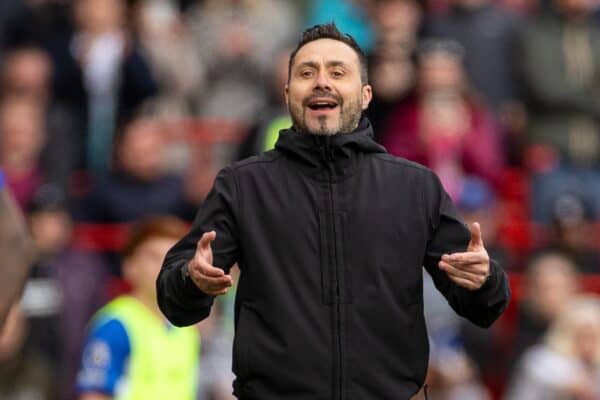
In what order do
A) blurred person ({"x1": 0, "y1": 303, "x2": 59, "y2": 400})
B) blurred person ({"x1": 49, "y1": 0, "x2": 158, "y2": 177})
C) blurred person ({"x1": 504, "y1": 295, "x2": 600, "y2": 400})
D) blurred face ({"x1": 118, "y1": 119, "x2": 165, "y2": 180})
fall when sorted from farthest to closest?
blurred person ({"x1": 49, "y1": 0, "x2": 158, "y2": 177}) < blurred face ({"x1": 118, "y1": 119, "x2": 165, "y2": 180}) < blurred person ({"x1": 504, "y1": 295, "x2": 600, "y2": 400}) < blurred person ({"x1": 0, "y1": 303, "x2": 59, "y2": 400})

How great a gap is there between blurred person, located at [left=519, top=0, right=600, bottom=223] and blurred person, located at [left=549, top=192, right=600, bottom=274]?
293mm

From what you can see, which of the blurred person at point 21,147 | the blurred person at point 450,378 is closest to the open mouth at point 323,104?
the blurred person at point 450,378

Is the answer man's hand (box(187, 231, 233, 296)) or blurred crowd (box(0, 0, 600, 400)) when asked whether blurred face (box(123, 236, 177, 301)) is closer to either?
blurred crowd (box(0, 0, 600, 400))

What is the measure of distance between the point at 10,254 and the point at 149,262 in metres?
2.40

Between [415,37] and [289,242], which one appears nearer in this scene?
[289,242]

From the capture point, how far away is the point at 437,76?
37.1 ft

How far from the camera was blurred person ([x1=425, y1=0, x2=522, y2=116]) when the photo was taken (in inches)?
488

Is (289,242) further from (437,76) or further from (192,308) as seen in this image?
(437,76)

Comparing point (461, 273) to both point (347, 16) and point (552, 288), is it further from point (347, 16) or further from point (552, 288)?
point (347, 16)

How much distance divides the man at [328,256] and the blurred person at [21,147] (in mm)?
6368

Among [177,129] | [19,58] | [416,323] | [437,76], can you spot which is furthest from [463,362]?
[416,323]

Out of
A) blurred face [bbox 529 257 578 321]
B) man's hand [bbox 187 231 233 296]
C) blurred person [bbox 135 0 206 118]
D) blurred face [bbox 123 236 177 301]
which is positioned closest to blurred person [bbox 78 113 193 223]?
blurred person [bbox 135 0 206 118]

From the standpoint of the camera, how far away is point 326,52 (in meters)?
5.30

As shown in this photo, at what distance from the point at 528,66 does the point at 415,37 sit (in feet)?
2.93
